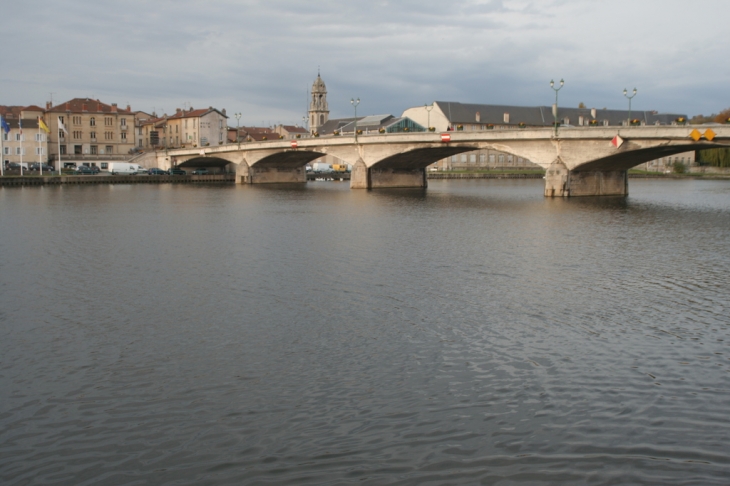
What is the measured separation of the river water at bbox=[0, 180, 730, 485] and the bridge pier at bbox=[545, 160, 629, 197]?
103 feet

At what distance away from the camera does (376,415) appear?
11.4m

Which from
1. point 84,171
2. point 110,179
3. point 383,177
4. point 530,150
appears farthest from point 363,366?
point 84,171

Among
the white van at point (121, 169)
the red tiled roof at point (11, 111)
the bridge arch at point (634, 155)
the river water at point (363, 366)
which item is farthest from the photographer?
the red tiled roof at point (11, 111)

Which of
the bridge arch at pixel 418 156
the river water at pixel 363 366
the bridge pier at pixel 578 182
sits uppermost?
the bridge arch at pixel 418 156

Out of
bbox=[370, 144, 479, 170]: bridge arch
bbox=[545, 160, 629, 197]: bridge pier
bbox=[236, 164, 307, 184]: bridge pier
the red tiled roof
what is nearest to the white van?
bbox=[236, 164, 307, 184]: bridge pier

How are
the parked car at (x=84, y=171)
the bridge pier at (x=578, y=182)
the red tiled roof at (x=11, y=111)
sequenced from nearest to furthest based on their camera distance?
1. the bridge pier at (x=578, y=182)
2. the parked car at (x=84, y=171)
3. the red tiled roof at (x=11, y=111)

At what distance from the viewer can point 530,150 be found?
201 ft

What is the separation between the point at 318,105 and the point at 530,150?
415 ft

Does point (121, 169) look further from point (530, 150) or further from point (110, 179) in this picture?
point (530, 150)

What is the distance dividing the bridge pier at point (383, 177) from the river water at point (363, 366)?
1974 inches

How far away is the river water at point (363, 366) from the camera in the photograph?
9.93 metres

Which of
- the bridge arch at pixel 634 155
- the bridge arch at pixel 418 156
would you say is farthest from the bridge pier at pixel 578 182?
the bridge arch at pixel 418 156

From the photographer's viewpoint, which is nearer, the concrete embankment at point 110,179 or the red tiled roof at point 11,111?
the concrete embankment at point 110,179

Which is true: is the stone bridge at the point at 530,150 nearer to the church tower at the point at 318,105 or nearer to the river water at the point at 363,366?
the river water at the point at 363,366
